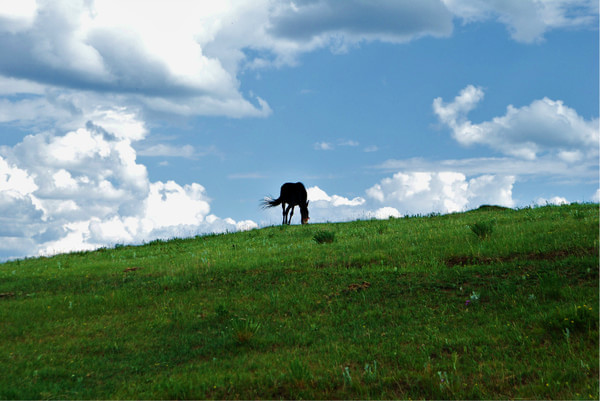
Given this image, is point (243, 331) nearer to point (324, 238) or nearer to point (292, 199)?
point (324, 238)

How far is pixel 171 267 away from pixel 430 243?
888cm

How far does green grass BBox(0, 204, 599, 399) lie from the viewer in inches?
295

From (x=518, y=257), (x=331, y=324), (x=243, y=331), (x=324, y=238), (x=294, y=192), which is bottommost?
(x=331, y=324)

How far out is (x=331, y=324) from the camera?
10.2 meters

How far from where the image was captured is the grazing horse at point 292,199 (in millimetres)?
35750

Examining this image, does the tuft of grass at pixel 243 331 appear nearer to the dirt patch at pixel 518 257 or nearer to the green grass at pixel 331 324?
the green grass at pixel 331 324

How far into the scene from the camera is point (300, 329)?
10.1 m

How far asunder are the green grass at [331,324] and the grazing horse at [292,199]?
18.9 m

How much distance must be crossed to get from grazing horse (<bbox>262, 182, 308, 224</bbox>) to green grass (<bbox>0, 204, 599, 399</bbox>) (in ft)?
61.9

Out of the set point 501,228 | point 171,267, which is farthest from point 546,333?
point 171,267

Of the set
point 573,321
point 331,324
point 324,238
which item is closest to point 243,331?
point 331,324

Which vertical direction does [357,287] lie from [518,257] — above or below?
below

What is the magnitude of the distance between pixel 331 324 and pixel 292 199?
25.7m

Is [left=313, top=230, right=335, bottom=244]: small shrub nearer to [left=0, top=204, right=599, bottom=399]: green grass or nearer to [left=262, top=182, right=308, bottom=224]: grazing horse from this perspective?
[left=0, top=204, right=599, bottom=399]: green grass
